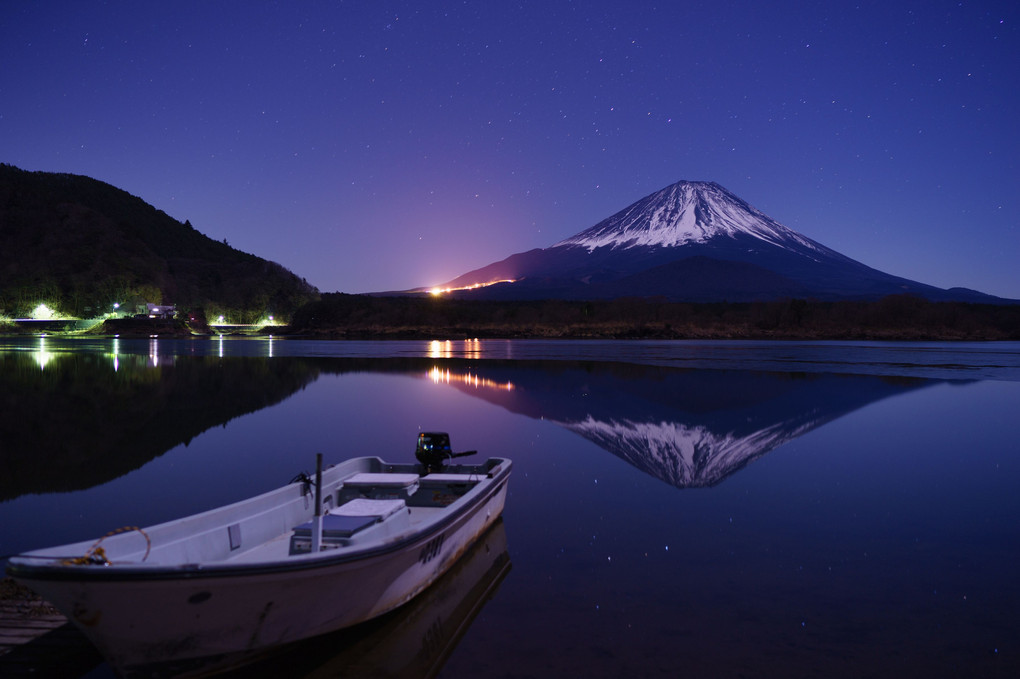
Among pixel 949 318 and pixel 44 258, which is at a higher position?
pixel 44 258

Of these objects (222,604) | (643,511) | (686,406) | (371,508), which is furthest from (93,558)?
(686,406)

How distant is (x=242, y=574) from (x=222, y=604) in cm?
39

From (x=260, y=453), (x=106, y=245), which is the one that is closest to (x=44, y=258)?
(x=106, y=245)

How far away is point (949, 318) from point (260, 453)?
151 meters

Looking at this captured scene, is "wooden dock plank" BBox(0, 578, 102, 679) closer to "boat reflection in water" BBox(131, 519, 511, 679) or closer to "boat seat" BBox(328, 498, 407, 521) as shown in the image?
"boat reflection in water" BBox(131, 519, 511, 679)

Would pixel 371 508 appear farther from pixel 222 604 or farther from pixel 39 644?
pixel 39 644

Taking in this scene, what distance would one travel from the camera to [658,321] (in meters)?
144

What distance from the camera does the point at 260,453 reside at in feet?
54.7

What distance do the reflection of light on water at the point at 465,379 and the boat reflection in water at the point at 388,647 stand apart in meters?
24.5

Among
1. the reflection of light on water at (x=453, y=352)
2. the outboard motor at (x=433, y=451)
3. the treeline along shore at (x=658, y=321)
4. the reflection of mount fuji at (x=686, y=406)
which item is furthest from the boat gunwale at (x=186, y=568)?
the treeline along shore at (x=658, y=321)

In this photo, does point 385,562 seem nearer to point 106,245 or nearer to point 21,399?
point 21,399

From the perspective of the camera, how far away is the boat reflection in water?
6.22 metres

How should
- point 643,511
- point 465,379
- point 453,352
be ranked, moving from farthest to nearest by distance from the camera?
point 453,352
point 465,379
point 643,511

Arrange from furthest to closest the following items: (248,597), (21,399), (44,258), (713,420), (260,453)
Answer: (44,258) < (21,399) < (713,420) < (260,453) < (248,597)
